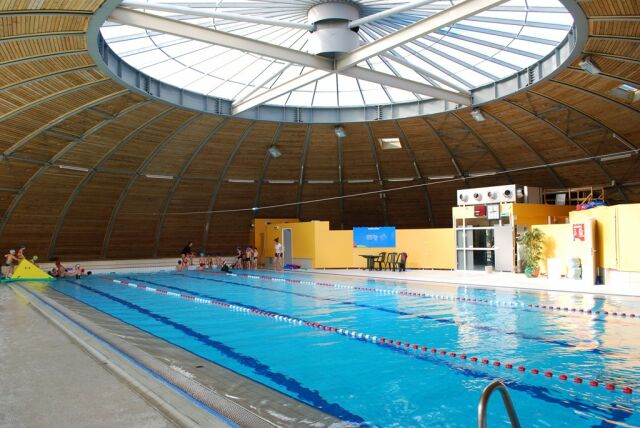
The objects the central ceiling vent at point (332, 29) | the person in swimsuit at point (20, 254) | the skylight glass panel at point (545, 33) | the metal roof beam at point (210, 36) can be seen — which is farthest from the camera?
the person in swimsuit at point (20, 254)

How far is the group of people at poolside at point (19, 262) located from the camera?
21859 millimetres

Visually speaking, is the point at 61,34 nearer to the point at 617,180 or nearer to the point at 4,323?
the point at 4,323

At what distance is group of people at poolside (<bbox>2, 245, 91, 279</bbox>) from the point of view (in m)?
21.9

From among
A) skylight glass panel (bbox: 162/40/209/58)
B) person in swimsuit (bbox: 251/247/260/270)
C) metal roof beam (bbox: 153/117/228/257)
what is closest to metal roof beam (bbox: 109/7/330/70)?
skylight glass panel (bbox: 162/40/209/58)

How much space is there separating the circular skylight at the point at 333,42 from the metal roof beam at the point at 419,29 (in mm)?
24

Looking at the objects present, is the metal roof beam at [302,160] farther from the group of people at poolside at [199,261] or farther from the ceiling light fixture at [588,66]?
the ceiling light fixture at [588,66]

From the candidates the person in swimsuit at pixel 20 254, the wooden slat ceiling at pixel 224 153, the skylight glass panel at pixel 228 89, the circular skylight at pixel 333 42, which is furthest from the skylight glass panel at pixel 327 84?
the person in swimsuit at pixel 20 254

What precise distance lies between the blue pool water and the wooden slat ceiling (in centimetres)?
658

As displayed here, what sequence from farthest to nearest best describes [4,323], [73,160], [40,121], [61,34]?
[73,160] → [40,121] → [61,34] → [4,323]

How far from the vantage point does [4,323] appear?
9188 millimetres

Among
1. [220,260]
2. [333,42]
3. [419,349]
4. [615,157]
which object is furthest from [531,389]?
[220,260]

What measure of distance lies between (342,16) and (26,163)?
1515cm

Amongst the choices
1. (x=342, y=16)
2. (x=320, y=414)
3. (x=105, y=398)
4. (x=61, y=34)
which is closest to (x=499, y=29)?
(x=342, y=16)

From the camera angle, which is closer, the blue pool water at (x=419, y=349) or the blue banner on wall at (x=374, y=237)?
the blue pool water at (x=419, y=349)
